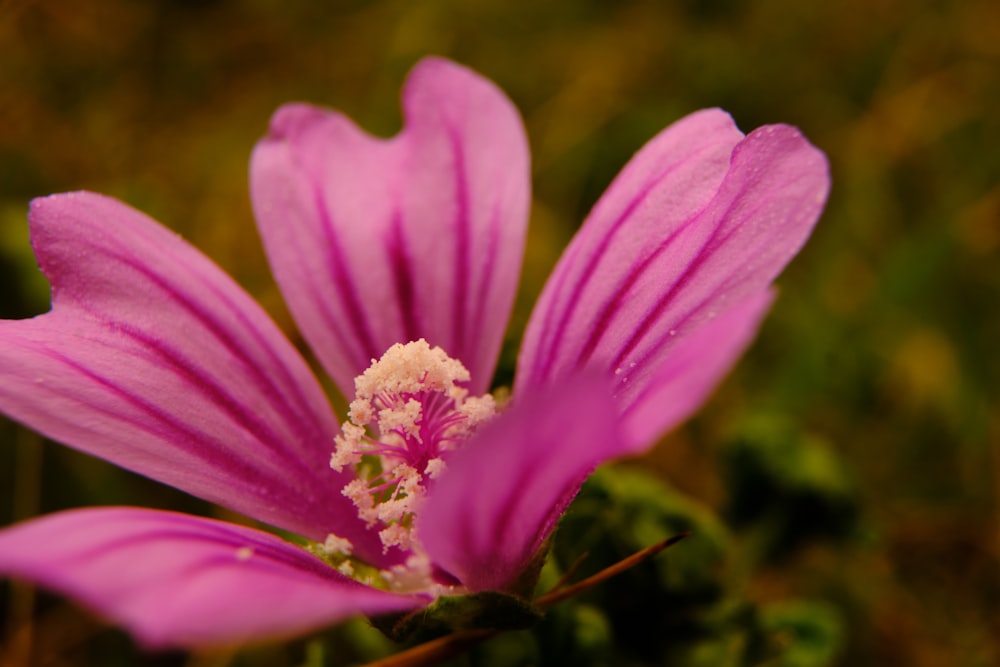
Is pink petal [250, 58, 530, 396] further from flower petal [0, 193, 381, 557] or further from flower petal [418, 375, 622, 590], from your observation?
flower petal [418, 375, 622, 590]

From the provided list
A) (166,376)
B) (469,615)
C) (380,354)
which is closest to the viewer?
(469,615)

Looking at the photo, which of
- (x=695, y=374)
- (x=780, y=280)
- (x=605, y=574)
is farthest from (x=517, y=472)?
(x=780, y=280)

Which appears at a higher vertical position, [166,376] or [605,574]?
[166,376]

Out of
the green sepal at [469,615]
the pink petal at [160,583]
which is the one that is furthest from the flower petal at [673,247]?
the pink petal at [160,583]

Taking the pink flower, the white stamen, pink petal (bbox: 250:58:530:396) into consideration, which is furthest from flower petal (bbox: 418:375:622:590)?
pink petal (bbox: 250:58:530:396)

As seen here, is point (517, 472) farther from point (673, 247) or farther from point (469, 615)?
point (673, 247)

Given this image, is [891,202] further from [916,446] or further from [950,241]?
[916,446]
